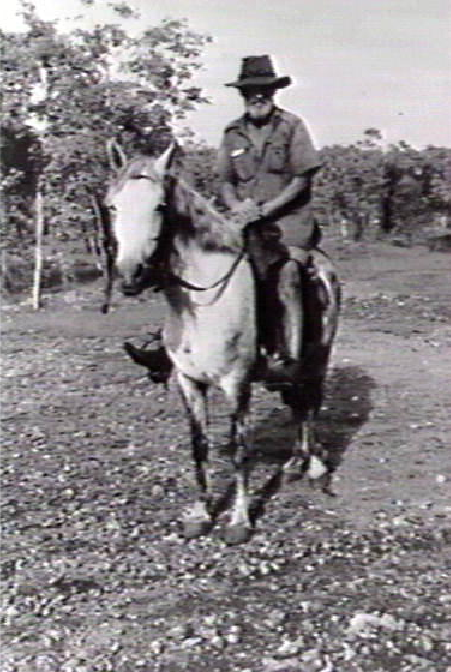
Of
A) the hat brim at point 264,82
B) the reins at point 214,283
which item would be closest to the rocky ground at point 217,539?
the reins at point 214,283

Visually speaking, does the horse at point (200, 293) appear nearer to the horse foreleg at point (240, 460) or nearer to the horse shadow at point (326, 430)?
the horse foreleg at point (240, 460)

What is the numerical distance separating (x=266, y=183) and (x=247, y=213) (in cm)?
36

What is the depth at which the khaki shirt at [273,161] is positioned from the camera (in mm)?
4996

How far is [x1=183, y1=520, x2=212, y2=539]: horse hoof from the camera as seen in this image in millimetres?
5055

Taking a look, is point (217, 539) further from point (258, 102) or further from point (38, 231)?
point (38, 231)

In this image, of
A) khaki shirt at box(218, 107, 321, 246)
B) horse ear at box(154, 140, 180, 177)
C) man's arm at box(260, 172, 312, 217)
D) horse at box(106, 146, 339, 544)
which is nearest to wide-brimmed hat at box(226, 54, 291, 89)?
khaki shirt at box(218, 107, 321, 246)

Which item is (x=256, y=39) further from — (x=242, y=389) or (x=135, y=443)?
(x=135, y=443)

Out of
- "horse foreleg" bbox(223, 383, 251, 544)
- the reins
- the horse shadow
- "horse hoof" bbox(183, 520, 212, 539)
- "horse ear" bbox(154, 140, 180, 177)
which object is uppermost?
"horse ear" bbox(154, 140, 180, 177)

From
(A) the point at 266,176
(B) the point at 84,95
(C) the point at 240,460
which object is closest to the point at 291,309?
(A) the point at 266,176

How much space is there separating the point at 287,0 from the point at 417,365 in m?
5.97

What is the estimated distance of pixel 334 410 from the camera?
788 cm

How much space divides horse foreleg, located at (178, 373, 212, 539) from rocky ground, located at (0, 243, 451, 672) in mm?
98

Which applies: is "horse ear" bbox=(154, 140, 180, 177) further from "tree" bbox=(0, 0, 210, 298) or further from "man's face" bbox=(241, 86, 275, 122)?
"tree" bbox=(0, 0, 210, 298)

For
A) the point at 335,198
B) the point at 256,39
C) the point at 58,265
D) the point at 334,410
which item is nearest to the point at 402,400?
the point at 334,410
